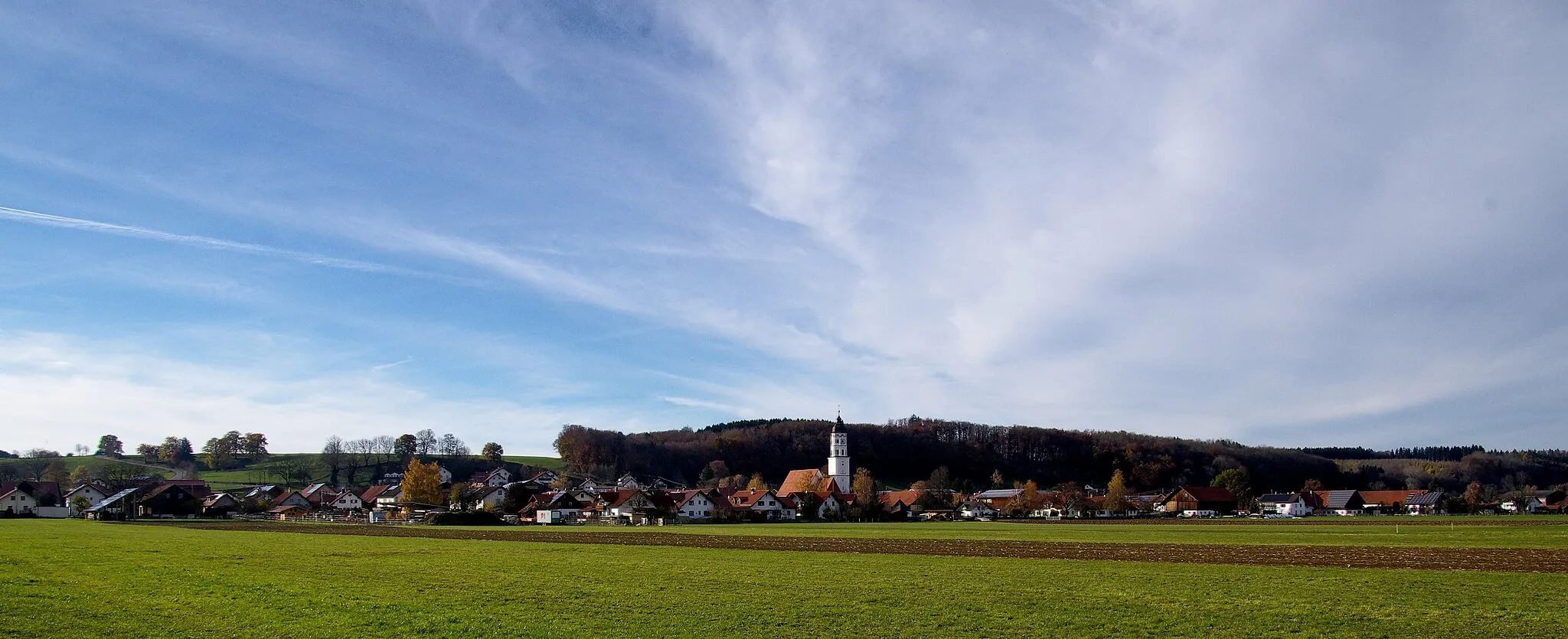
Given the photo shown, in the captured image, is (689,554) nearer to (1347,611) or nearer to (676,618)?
(676,618)

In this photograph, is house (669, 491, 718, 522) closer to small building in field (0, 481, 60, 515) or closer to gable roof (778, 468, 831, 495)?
gable roof (778, 468, 831, 495)

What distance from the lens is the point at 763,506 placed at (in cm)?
12119

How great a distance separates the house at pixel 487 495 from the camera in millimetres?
122375

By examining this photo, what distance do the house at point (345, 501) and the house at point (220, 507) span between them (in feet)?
39.2

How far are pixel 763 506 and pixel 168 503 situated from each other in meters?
71.5

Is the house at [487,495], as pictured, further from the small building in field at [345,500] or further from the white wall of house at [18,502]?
the white wall of house at [18,502]

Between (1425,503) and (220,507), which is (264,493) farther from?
(1425,503)

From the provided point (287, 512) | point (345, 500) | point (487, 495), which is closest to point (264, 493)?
point (345, 500)

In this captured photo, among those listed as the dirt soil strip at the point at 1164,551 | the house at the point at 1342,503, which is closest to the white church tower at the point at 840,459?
the house at the point at 1342,503

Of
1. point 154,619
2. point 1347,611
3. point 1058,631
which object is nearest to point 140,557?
point 154,619

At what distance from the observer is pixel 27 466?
622ft

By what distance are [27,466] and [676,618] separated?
742ft

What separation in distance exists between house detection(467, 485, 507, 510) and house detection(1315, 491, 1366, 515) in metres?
123

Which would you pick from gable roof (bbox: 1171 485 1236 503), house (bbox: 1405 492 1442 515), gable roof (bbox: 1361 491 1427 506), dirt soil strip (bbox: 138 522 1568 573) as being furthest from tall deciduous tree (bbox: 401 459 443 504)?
gable roof (bbox: 1361 491 1427 506)
